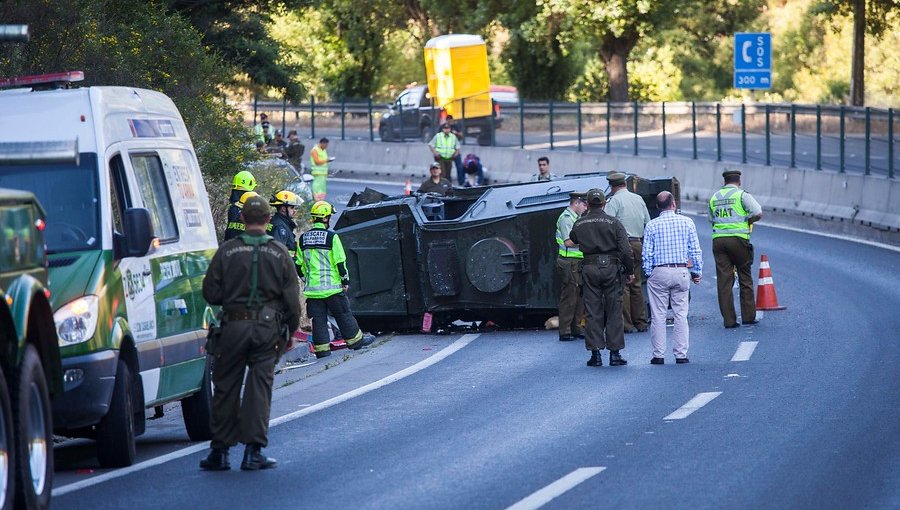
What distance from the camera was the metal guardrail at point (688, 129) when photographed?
30.5 m

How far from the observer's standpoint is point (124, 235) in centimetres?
1010

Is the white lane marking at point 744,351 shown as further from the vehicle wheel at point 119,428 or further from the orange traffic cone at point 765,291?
the vehicle wheel at point 119,428

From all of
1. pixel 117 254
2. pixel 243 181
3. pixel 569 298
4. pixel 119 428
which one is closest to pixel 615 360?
pixel 569 298

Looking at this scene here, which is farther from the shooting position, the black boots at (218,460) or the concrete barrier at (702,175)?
the concrete barrier at (702,175)

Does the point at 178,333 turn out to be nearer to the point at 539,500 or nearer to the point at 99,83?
the point at 539,500

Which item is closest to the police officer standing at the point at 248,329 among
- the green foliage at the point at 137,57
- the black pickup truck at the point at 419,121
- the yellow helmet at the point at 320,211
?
the yellow helmet at the point at 320,211

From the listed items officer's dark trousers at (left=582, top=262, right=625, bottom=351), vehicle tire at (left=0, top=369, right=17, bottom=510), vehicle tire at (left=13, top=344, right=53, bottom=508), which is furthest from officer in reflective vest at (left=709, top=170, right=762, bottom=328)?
vehicle tire at (left=0, top=369, right=17, bottom=510)

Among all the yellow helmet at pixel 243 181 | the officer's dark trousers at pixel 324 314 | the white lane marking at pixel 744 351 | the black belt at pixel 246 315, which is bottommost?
the white lane marking at pixel 744 351

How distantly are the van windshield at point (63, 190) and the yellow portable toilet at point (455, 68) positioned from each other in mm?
39120

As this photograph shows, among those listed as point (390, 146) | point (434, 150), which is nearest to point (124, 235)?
point (434, 150)

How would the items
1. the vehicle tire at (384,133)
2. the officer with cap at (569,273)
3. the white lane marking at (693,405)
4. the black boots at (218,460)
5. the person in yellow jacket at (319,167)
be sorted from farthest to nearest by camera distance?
the vehicle tire at (384,133) → the person in yellow jacket at (319,167) → the officer with cap at (569,273) → the white lane marking at (693,405) → the black boots at (218,460)

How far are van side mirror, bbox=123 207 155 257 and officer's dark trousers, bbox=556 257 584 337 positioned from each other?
333 inches

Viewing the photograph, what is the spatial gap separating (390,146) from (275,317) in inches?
1387

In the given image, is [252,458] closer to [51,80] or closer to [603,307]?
[51,80]
